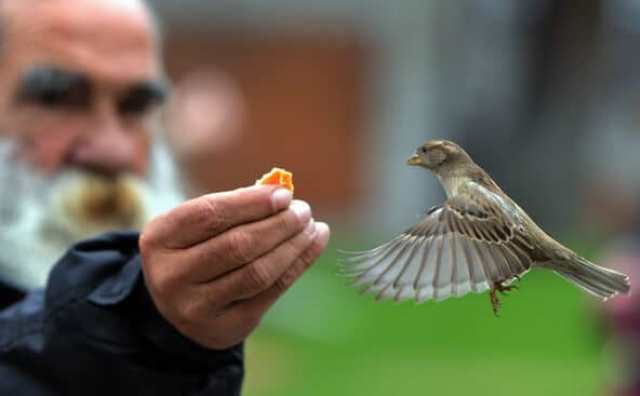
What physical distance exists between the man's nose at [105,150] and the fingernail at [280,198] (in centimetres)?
150

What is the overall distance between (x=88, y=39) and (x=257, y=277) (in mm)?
1689

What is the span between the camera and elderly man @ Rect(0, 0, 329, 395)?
2.04 meters

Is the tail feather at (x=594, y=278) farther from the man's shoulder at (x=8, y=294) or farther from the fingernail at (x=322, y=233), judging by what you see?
the man's shoulder at (x=8, y=294)

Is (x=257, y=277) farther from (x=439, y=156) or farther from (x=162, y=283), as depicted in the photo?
(x=439, y=156)

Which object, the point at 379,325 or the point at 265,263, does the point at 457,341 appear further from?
the point at 265,263

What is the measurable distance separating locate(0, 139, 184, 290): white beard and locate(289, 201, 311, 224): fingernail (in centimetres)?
143

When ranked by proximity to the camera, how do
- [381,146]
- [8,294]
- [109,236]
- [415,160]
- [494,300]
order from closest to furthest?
1. [494,300]
2. [415,160]
3. [109,236]
4. [8,294]
5. [381,146]

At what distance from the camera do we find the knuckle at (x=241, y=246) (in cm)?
199

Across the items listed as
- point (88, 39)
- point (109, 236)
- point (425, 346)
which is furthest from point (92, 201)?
point (425, 346)

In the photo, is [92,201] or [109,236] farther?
[92,201]

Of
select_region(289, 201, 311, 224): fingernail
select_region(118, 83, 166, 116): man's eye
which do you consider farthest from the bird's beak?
select_region(118, 83, 166, 116): man's eye

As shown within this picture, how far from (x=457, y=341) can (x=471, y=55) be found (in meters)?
8.82

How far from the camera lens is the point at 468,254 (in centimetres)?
196

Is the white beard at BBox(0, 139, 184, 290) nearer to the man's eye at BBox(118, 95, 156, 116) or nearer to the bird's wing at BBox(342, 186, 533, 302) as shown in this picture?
the man's eye at BBox(118, 95, 156, 116)
